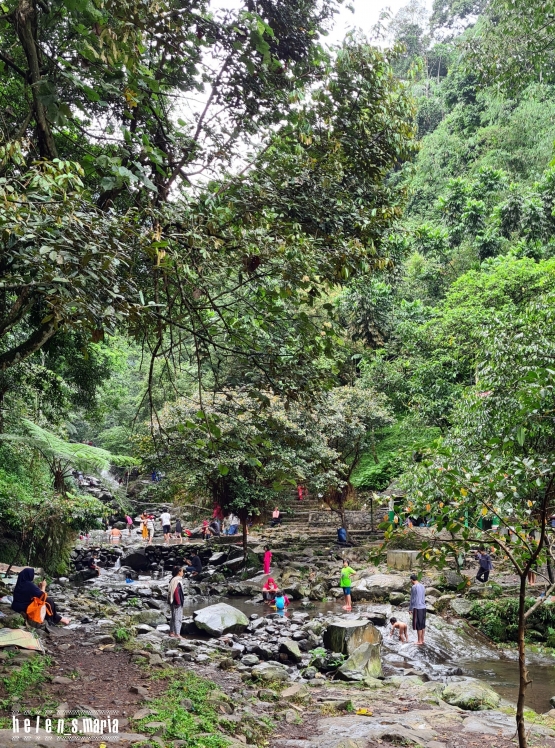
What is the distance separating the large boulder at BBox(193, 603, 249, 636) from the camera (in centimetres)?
1218

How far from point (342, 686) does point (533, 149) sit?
3082cm

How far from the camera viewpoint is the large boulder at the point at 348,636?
1094cm

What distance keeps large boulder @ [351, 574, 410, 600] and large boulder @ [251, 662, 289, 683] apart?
7.19 meters

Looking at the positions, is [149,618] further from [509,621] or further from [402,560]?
[402,560]

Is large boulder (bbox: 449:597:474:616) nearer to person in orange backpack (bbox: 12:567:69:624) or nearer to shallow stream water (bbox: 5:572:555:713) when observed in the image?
shallow stream water (bbox: 5:572:555:713)

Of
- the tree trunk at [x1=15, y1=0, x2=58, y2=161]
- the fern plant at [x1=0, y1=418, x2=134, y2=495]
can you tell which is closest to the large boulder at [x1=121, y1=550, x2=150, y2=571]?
the fern plant at [x1=0, y1=418, x2=134, y2=495]

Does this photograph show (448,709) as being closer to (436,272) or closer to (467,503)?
(467,503)

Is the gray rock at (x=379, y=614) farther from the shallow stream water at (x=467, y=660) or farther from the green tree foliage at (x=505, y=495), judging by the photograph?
the green tree foliage at (x=505, y=495)

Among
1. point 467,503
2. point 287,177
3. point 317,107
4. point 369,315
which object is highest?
point 369,315

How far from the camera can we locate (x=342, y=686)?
917cm

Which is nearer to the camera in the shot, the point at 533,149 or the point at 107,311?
the point at 107,311

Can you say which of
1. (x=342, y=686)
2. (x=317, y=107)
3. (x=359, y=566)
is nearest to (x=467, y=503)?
(x=317, y=107)

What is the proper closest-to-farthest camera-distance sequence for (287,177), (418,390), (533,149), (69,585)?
1. (287,177)
2. (69,585)
3. (418,390)
4. (533,149)

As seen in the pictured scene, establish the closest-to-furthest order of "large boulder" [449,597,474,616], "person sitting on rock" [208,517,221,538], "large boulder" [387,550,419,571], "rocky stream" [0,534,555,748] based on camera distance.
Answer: "rocky stream" [0,534,555,748], "large boulder" [449,597,474,616], "large boulder" [387,550,419,571], "person sitting on rock" [208,517,221,538]
